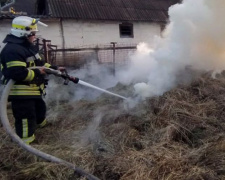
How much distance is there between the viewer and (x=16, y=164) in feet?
11.7

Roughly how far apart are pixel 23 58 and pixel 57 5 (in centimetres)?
1154

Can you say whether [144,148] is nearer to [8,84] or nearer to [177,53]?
[8,84]

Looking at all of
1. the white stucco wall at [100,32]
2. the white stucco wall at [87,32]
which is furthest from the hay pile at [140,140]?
the white stucco wall at [100,32]

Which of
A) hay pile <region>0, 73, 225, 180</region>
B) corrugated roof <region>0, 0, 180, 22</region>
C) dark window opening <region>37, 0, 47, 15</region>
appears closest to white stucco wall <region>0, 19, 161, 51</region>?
corrugated roof <region>0, 0, 180, 22</region>

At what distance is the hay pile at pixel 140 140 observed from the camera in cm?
312

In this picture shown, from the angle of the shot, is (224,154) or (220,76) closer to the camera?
(224,154)

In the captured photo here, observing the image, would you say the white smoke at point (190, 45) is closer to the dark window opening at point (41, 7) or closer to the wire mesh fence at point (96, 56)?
the wire mesh fence at point (96, 56)

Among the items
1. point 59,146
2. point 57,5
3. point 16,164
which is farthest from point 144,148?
point 57,5

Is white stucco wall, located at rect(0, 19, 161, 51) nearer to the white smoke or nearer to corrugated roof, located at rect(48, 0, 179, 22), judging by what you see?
corrugated roof, located at rect(48, 0, 179, 22)

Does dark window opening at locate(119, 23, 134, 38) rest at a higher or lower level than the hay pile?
higher

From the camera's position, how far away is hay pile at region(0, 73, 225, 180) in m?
3.12

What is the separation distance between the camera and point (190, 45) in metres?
5.63

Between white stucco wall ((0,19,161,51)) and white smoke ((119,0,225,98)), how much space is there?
31.5ft

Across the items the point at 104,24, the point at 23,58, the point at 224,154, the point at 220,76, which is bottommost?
the point at 224,154
